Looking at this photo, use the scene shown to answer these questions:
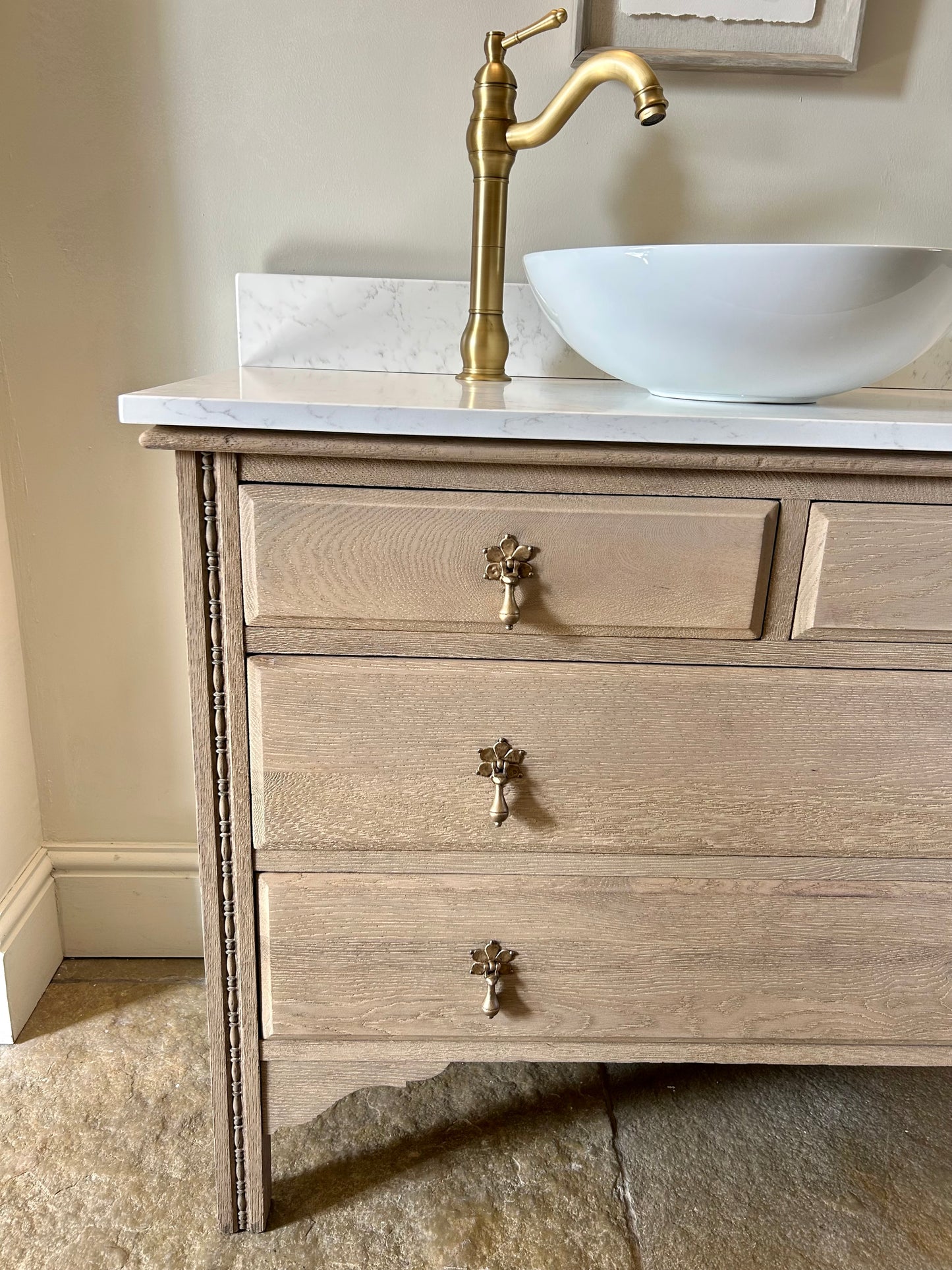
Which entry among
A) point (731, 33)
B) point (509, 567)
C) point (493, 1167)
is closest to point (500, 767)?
point (509, 567)

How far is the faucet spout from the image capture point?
2.36 feet

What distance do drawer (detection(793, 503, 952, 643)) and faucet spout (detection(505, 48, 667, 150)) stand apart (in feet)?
1.20

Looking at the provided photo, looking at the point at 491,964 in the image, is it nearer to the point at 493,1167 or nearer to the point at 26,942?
the point at 493,1167

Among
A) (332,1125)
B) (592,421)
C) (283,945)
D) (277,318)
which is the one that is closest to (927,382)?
(592,421)

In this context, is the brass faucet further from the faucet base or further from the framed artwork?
the framed artwork

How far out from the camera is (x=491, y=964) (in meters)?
0.79

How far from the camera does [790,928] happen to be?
79 centimetres

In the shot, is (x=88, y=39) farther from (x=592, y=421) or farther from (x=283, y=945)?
(x=283, y=945)

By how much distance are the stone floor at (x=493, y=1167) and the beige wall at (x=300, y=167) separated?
74 cm

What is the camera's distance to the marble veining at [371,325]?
1.02 m

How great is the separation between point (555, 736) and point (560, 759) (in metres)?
0.02

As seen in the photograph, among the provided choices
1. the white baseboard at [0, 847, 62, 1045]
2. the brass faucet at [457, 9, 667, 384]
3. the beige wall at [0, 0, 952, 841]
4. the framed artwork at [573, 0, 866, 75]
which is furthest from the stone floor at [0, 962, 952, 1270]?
the framed artwork at [573, 0, 866, 75]

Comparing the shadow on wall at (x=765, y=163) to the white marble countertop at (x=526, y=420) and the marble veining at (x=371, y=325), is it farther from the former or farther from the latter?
the white marble countertop at (x=526, y=420)

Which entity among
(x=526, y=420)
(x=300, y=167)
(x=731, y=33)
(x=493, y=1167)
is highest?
(x=731, y=33)
